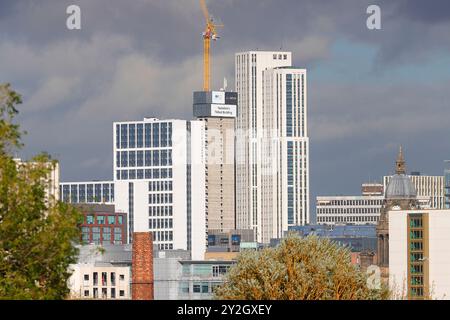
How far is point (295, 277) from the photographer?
217 ft

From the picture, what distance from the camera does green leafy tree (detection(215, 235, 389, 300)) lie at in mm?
64500

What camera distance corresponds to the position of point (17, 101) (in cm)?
4288

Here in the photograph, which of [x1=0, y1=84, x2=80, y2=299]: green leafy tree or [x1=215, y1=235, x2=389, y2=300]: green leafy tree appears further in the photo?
[x1=215, y1=235, x2=389, y2=300]: green leafy tree

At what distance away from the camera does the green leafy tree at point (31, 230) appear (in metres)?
40.4

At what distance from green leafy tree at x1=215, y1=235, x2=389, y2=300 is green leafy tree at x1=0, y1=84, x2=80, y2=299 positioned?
72.0ft

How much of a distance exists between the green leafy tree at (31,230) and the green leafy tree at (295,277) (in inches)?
864

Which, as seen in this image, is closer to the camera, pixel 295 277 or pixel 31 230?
pixel 31 230

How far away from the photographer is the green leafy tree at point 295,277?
6450 centimetres

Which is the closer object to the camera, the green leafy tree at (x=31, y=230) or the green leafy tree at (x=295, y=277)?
the green leafy tree at (x=31, y=230)

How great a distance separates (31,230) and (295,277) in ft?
86.5

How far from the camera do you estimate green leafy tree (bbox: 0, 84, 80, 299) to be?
40.4 metres
